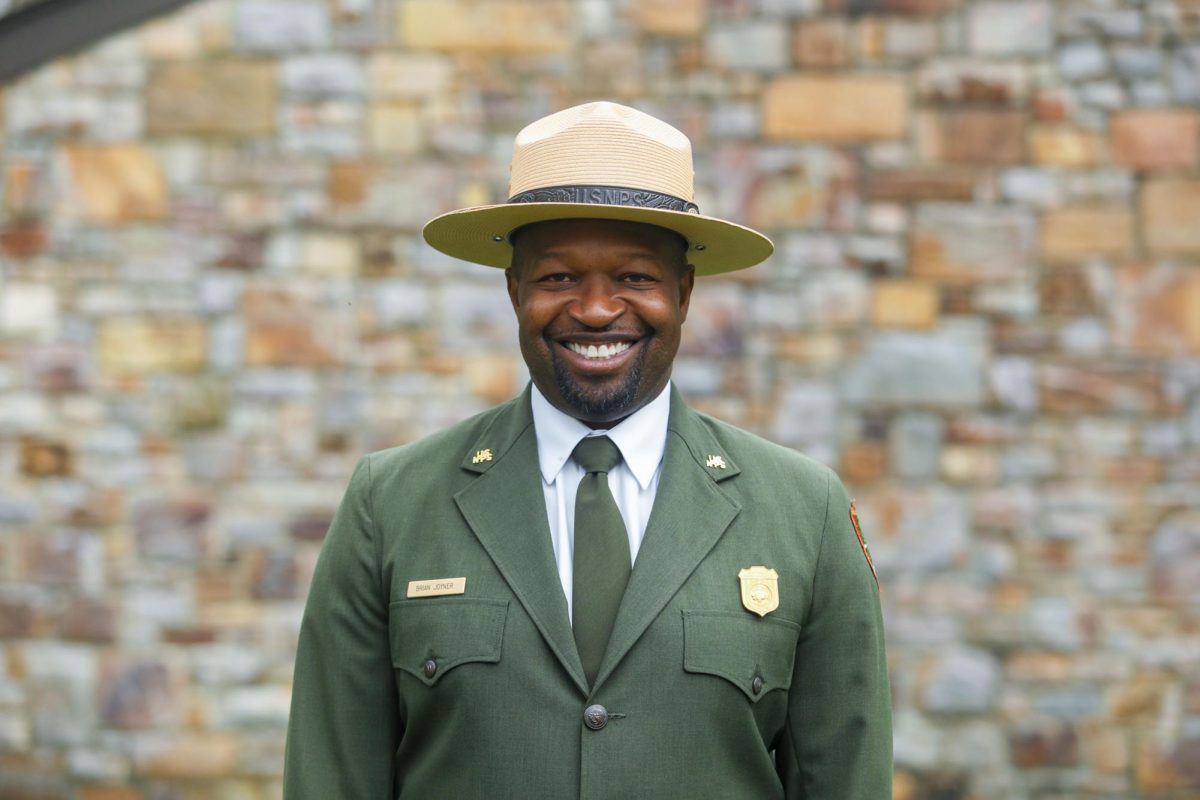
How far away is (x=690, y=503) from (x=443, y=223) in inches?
23.9

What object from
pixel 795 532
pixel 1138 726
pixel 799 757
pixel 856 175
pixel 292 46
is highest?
pixel 292 46

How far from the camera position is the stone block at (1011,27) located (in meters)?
4.70

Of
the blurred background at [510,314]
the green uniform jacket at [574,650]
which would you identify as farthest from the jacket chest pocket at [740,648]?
the blurred background at [510,314]

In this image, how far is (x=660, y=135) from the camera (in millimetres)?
2162

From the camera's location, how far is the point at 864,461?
15.4ft

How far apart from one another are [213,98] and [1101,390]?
323cm

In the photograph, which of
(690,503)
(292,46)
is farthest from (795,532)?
(292,46)

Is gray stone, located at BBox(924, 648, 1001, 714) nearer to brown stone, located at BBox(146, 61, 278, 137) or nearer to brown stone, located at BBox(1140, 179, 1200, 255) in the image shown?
brown stone, located at BBox(1140, 179, 1200, 255)

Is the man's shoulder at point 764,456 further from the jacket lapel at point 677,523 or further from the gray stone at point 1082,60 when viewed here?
the gray stone at point 1082,60

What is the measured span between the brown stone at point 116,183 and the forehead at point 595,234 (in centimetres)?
302

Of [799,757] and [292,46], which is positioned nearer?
[799,757]

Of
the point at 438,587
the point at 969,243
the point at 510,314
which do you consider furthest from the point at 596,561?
the point at 969,243

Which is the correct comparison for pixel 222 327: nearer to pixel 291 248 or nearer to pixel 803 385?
pixel 291 248

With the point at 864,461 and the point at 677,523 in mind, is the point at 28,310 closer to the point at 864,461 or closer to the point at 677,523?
the point at 864,461
